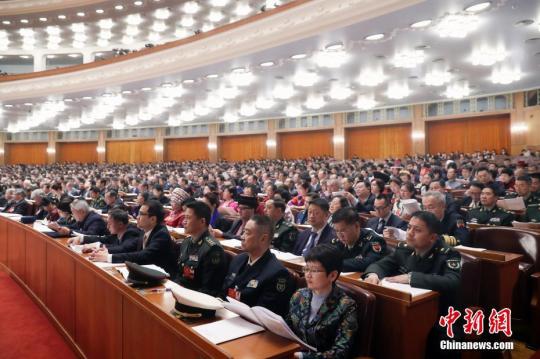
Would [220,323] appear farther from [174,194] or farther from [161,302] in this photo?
[174,194]

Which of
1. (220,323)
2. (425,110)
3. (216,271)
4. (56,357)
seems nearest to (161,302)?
(220,323)

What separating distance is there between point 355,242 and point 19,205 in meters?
6.59

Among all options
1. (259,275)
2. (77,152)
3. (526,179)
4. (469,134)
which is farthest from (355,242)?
(77,152)

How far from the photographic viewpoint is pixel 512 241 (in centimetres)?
354

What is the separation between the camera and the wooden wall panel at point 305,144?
21484mm

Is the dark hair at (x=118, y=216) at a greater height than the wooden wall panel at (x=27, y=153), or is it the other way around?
the wooden wall panel at (x=27, y=153)

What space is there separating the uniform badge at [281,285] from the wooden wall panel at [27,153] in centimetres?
3121

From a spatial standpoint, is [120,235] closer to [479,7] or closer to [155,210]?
[155,210]

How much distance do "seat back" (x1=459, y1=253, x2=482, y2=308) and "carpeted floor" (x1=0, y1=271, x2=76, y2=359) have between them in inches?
121

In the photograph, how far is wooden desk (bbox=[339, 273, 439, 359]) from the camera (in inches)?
84.2

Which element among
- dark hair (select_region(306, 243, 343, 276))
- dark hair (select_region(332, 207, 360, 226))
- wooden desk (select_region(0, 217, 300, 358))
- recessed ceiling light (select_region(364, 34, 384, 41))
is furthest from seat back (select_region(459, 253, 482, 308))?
recessed ceiling light (select_region(364, 34, 384, 41))

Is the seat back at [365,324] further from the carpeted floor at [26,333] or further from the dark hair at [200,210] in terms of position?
the carpeted floor at [26,333]

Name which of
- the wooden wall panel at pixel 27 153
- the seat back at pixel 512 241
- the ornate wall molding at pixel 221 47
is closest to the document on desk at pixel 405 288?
the seat back at pixel 512 241

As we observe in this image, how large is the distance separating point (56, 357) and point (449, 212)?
395 cm
